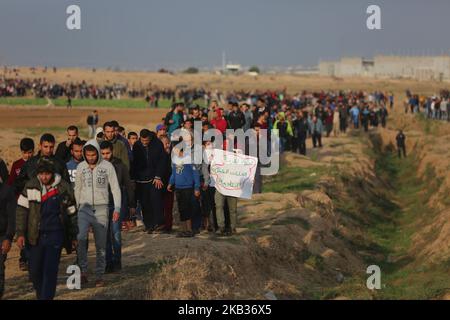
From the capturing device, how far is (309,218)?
64.3 feet

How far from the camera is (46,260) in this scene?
382 inches

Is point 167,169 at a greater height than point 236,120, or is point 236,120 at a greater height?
point 236,120

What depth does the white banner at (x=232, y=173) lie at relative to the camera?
47.1 ft

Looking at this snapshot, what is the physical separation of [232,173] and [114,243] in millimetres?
3214

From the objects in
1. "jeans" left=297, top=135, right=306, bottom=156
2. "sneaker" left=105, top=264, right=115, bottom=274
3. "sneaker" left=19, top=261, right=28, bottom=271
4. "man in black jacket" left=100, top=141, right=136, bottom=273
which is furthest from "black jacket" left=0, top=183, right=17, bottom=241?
"jeans" left=297, top=135, right=306, bottom=156

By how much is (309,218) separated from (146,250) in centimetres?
693

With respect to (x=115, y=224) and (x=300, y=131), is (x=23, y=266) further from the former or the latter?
(x=300, y=131)

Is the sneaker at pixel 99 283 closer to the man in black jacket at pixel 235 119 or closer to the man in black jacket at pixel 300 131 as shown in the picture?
the man in black jacket at pixel 235 119

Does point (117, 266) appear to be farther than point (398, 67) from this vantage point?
No

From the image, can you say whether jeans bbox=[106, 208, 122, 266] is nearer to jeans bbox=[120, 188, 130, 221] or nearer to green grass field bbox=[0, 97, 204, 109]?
jeans bbox=[120, 188, 130, 221]

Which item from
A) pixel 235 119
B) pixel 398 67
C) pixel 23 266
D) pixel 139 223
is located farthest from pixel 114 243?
pixel 398 67

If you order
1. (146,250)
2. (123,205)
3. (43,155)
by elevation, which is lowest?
(146,250)
